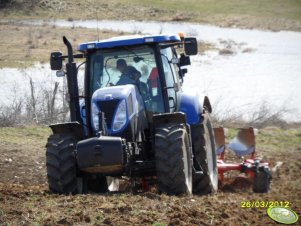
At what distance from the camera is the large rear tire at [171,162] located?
779cm

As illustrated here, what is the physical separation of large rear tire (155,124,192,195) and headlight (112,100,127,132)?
1.46ft

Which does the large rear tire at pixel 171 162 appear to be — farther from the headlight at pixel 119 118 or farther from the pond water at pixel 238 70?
the pond water at pixel 238 70

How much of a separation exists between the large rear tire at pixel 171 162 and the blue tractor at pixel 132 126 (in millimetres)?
11

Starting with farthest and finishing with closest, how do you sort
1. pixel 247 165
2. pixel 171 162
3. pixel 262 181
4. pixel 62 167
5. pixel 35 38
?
pixel 35 38, pixel 247 165, pixel 262 181, pixel 62 167, pixel 171 162

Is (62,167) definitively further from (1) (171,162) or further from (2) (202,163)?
(2) (202,163)

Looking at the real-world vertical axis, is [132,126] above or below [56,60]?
below

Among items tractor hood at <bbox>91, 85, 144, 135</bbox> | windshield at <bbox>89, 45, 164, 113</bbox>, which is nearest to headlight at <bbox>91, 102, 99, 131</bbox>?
tractor hood at <bbox>91, 85, 144, 135</bbox>

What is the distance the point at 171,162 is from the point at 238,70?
809 inches

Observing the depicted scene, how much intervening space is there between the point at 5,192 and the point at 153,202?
182 centimetres

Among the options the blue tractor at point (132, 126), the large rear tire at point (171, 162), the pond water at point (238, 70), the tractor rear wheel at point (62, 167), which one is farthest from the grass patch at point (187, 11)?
the large rear tire at point (171, 162)

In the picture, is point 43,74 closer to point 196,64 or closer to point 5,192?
point 196,64

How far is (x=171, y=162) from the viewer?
307 inches

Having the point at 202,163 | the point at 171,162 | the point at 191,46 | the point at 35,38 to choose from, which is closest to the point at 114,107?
the point at 171,162

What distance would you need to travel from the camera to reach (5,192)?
776cm
